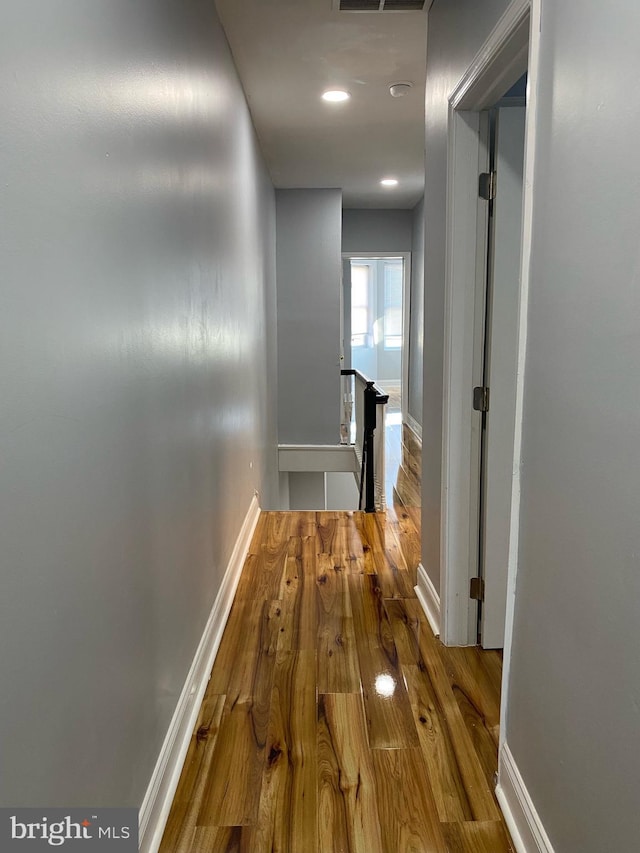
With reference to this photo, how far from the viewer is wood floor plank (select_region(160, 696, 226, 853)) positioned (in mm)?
1633

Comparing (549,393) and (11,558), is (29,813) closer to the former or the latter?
(11,558)

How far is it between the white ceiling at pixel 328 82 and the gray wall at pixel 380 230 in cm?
187

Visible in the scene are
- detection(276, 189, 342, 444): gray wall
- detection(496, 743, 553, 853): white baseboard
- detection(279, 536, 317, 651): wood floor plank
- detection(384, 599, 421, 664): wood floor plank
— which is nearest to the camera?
detection(496, 743, 553, 853): white baseboard

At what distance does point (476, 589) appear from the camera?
2.54m

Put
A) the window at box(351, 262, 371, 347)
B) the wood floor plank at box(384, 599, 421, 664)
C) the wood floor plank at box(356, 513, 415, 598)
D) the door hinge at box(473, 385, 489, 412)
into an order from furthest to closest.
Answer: the window at box(351, 262, 371, 347), the wood floor plank at box(356, 513, 415, 598), the wood floor plank at box(384, 599, 421, 664), the door hinge at box(473, 385, 489, 412)

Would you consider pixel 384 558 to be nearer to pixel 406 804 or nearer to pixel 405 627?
pixel 405 627

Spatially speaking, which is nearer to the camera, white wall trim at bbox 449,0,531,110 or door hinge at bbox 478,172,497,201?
white wall trim at bbox 449,0,531,110

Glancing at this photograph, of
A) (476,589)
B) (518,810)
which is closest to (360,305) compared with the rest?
(476,589)

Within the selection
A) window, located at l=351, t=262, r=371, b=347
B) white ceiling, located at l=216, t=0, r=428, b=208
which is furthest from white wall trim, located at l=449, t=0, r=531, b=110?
window, located at l=351, t=262, r=371, b=347

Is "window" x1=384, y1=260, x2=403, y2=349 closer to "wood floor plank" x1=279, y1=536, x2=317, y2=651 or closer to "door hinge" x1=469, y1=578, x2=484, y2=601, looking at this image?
"wood floor plank" x1=279, y1=536, x2=317, y2=651

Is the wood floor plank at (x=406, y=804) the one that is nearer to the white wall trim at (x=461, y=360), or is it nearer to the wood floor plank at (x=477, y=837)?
the wood floor plank at (x=477, y=837)

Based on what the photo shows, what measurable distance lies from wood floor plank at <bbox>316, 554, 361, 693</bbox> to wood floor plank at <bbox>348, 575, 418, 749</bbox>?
31 millimetres

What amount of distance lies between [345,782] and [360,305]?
460 inches

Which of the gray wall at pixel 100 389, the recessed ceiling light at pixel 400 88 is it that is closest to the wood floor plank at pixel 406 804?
the gray wall at pixel 100 389
